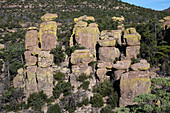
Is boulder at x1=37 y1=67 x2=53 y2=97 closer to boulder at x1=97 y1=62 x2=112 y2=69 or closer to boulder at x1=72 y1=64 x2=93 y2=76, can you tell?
boulder at x1=72 y1=64 x2=93 y2=76

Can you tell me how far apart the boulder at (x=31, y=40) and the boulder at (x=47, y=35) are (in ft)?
3.23

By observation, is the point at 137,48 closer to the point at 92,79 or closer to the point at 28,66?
the point at 92,79

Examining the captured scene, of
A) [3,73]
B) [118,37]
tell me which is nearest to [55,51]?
[3,73]

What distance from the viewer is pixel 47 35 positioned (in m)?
23.7

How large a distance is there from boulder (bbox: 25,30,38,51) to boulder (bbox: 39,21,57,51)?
99 cm

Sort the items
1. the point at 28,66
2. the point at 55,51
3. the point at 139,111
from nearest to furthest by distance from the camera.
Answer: the point at 139,111
the point at 28,66
the point at 55,51

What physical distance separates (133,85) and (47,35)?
15.9 metres

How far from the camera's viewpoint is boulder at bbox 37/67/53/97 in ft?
62.0

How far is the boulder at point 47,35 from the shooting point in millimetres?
23594

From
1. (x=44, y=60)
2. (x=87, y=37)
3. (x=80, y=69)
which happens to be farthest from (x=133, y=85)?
(x=87, y=37)

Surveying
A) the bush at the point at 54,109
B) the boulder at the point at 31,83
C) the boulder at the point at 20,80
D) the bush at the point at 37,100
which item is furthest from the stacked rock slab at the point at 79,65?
the boulder at the point at 20,80

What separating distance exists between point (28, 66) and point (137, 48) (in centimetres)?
1802

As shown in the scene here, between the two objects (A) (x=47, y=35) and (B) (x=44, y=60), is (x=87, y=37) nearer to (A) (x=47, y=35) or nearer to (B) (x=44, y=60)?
(A) (x=47, y=35)

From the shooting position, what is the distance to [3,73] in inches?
938
